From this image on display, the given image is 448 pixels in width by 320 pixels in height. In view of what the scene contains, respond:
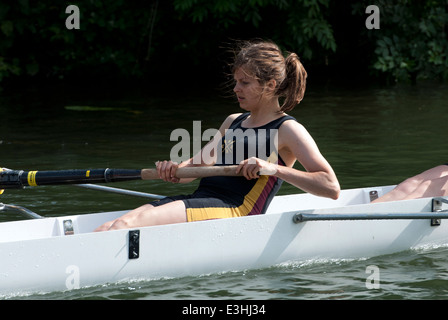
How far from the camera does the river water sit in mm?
5297

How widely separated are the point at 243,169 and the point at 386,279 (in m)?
1.31

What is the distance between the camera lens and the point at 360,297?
202 inches

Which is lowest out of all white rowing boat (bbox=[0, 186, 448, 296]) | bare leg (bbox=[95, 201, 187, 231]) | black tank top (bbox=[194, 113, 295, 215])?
white rowing boat (bbox=[0, 186, 448, 296])

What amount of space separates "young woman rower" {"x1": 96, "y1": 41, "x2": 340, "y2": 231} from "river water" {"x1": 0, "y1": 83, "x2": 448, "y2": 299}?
1.60ft

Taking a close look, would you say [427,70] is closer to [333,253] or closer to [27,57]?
[27,57]

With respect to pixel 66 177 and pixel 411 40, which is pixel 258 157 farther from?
pixel 411 40

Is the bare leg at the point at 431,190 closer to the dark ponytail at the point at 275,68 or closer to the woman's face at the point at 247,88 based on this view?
the dark ponytail at the point at 275,68

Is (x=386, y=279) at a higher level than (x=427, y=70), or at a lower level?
lower

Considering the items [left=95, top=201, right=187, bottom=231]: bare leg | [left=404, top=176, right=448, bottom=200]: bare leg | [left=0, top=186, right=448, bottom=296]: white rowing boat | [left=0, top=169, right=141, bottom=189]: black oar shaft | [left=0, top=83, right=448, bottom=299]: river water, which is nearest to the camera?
[left=0, top=186, right=448, bottom=296]: white rowing boat

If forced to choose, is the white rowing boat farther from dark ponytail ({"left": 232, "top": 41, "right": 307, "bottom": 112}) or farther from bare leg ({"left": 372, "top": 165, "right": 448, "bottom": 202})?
dark ponytail ({"left": 232, "top": 41, "right": 307, "bottom": 112})

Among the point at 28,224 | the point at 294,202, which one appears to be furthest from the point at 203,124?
the point at 28,224

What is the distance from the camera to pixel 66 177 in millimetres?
5648

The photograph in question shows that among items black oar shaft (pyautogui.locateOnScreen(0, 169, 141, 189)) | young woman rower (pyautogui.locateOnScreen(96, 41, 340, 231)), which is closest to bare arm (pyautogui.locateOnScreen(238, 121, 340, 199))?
young woman rower (pyautogui.locateOnScreen(96, 41, 340, 231))

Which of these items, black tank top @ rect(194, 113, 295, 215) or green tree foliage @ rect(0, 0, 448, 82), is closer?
black tank top @ rect(194, 113, 295, 215)
